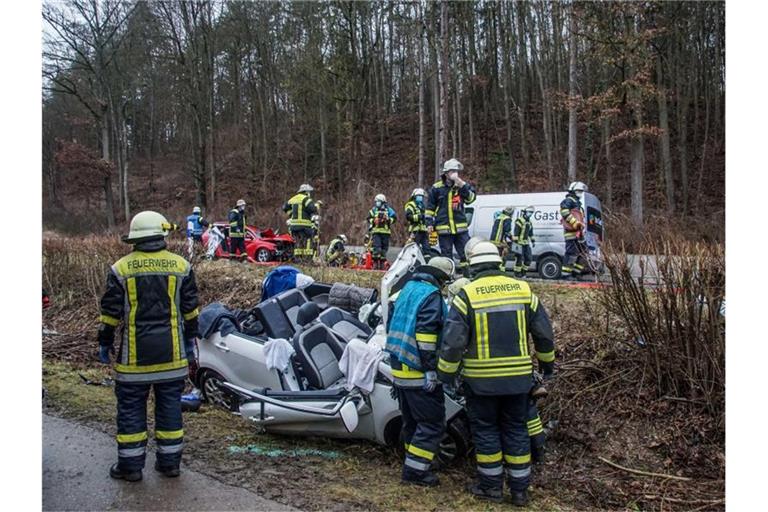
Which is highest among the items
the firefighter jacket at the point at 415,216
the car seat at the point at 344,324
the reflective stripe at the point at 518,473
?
the firefighter jacket at the point at 415,216

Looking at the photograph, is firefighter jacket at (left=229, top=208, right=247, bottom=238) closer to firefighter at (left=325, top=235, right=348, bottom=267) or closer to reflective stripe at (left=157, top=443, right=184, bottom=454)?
firefighter at (left=325, top=235, right=348, bottom=267)

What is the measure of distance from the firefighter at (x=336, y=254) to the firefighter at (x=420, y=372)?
8030 millimetres

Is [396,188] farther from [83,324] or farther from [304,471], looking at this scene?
[304,471]

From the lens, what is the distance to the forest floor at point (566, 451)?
14.5 ft

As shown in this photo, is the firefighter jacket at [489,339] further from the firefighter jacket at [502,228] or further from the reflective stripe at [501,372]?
the firefighter jacket at [502,228]

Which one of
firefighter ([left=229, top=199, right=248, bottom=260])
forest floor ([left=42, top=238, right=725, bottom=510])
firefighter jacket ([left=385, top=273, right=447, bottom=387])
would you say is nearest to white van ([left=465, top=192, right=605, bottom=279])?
firefighter ([left=229, top=199, right=248, bottom=260])

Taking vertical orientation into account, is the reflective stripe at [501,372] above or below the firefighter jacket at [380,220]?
below

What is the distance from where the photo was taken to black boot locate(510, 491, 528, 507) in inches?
175

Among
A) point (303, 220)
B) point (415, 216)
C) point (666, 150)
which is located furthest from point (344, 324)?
point (666, 150)

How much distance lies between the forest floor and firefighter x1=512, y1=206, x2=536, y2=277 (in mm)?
5652

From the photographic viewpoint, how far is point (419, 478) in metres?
4.59

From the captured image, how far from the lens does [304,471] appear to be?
471 cm

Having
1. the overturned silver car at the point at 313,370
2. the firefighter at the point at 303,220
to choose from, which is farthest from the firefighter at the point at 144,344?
the firefighter at the point at 303,220

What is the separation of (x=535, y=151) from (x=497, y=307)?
81.8ft
